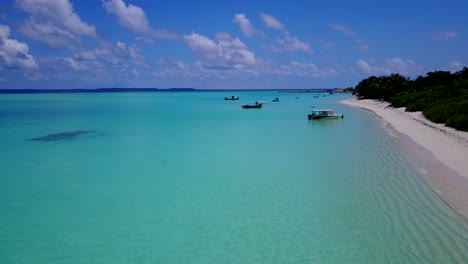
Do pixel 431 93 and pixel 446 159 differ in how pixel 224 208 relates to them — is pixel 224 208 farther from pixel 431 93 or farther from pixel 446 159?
pixel 431 93

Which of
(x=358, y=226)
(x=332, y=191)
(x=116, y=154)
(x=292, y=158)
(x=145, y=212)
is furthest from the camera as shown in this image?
(x=116, y=154)

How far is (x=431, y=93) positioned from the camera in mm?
45719

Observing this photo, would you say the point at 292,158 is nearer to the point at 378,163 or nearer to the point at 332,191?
the point at 378,163

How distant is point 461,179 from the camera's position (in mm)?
13633

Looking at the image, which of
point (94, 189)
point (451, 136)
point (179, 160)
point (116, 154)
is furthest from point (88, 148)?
point (451, 136)

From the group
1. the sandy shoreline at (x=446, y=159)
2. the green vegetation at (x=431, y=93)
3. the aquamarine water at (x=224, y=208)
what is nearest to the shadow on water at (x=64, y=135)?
the aquamarine water at (x=224, y=208)

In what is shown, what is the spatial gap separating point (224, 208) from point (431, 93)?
40561 millimetres

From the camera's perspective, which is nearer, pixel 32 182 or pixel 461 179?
pixel 461 179

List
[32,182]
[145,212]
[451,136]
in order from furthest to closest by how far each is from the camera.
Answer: [451,136] → [32,182] → [145,212]

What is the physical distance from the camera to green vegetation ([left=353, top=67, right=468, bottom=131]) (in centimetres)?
2864

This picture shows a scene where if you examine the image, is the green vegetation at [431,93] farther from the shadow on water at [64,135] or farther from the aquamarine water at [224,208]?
the shadow on water at [64,135]

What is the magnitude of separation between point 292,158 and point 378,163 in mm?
3807

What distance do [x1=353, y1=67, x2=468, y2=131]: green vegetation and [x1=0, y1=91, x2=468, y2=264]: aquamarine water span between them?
361 inches

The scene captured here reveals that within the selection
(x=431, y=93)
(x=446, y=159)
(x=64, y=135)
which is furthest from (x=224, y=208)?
(x=431, y=93)
